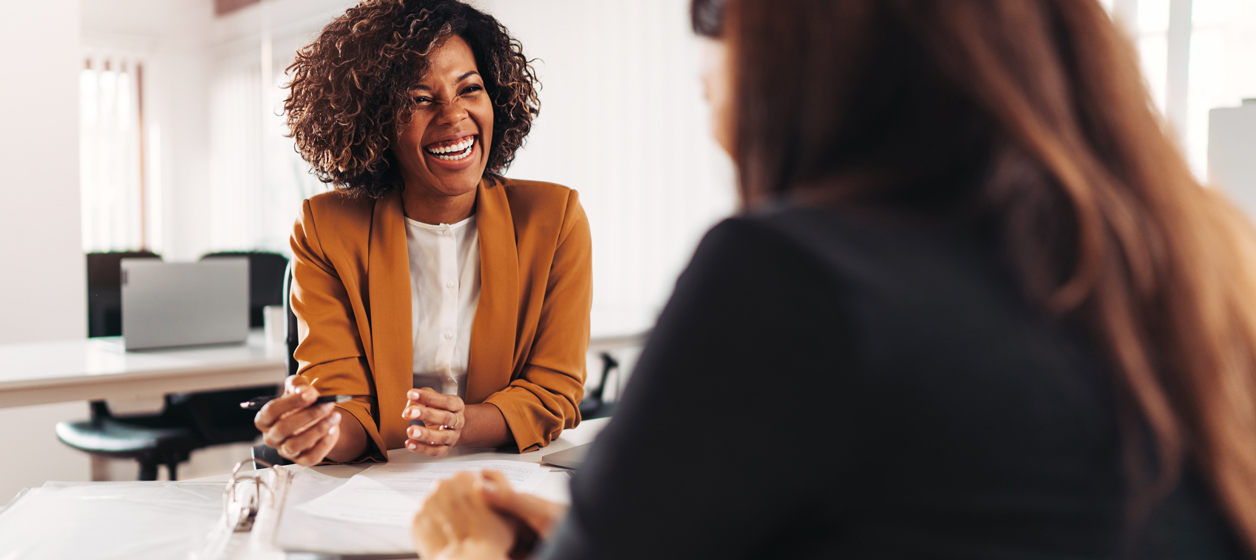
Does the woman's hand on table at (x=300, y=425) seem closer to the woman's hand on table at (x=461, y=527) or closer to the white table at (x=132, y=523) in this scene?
the white table at (x=132, y=523)

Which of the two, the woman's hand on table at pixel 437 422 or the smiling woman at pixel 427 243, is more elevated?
the smiling woman at pixel 427 243

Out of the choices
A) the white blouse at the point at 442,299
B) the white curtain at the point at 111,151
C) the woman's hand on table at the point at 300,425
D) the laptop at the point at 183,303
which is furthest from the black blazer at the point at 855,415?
the white curtain at the point at 111,151

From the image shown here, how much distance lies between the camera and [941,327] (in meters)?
0.39

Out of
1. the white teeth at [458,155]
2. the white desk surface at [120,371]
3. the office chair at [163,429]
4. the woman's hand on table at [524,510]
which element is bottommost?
the office chair at [163,429]

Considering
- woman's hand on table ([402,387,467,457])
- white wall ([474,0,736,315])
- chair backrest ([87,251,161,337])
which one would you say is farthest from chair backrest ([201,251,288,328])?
woman's hand on table ([402,387,467,457])

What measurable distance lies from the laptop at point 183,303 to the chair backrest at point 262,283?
1.91 feet

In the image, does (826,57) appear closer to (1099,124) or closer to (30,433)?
(1099,124)

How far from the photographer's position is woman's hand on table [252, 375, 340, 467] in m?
1.04

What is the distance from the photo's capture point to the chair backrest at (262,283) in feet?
10.7

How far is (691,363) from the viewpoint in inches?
15.9

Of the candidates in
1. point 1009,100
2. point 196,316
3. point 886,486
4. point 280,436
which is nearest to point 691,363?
point 886,486

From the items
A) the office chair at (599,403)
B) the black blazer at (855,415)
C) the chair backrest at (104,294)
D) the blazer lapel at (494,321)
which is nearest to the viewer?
the black blazer at (855,415)

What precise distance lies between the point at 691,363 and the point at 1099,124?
0.28 meters

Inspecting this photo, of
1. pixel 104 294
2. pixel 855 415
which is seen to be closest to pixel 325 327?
pixel 855 415
